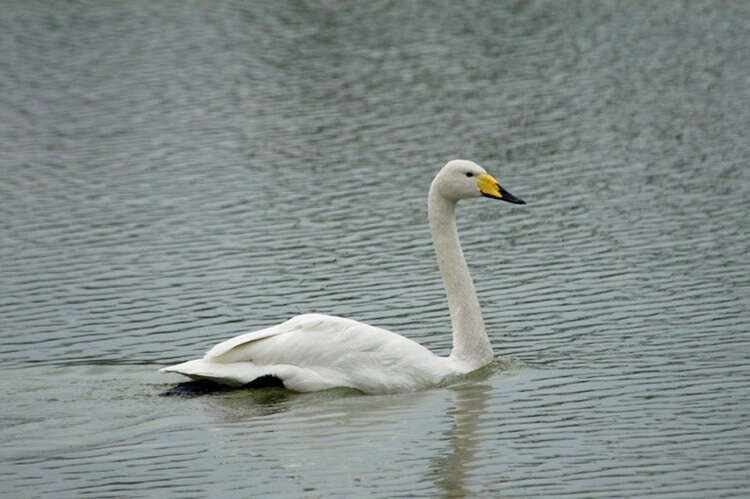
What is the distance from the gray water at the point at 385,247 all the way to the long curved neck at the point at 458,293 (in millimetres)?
331

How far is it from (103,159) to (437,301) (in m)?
9.84

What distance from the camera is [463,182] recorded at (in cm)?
1135

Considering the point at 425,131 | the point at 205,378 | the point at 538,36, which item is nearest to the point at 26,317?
the point at 205,378

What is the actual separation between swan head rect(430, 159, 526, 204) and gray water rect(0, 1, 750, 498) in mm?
1429

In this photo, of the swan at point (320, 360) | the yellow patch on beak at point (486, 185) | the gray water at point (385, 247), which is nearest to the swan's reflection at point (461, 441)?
the gray water at point (385, 247)

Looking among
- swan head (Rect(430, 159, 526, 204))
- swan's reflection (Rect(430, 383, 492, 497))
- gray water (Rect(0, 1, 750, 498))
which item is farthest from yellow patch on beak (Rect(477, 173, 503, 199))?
swan's reflection (Rect(430, 383, 492, 497))

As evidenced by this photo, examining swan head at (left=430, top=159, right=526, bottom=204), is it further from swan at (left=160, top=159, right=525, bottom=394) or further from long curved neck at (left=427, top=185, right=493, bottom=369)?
swan at (left=160, top=159, right=525, bottom=394)

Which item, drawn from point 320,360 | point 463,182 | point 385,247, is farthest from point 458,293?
point 385,247

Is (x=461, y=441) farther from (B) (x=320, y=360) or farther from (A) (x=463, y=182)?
(A) (x=463, y=182)

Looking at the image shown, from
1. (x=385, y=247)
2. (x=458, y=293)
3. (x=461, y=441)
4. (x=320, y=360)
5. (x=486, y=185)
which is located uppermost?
(x=486, y=185)

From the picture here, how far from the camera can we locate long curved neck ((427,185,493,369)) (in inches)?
437

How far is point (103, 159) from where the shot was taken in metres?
21.9

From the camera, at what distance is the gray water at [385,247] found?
9.15m

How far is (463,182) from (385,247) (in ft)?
14.3
